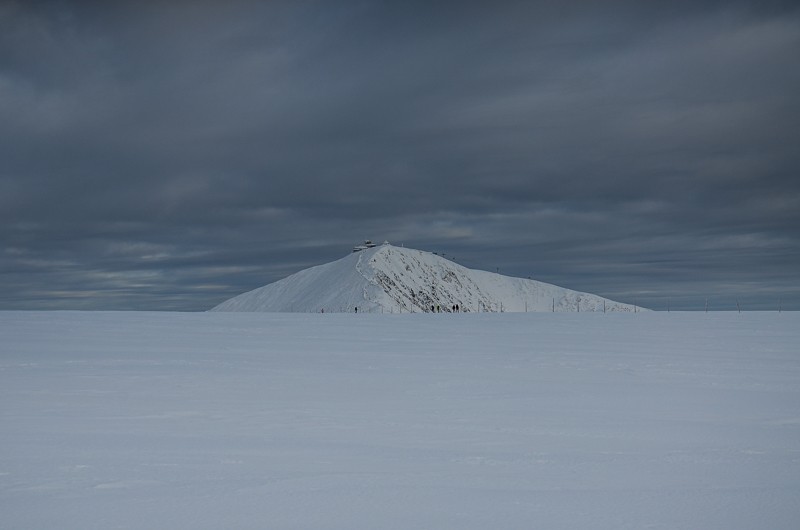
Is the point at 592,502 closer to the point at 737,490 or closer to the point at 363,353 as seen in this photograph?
the point at 737,490

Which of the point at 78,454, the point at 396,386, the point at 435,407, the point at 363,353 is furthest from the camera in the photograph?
the point at 363,353

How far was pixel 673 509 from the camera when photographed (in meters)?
6.23

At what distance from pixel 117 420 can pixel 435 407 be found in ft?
16.6

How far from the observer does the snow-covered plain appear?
6.19 m

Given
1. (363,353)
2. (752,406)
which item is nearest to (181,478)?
(752,406)

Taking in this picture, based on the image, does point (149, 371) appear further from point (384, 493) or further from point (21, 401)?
point (384, 493)

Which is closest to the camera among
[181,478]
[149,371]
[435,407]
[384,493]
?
[384,493]

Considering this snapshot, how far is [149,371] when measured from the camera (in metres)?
17.2

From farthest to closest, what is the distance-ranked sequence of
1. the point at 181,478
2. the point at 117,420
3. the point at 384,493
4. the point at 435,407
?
the point at 435,407 → the point at 117,420 → the point at 181,478 → the point at 384,493

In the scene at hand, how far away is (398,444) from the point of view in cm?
895

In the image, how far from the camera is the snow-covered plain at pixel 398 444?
619cm

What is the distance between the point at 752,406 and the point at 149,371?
13236mm

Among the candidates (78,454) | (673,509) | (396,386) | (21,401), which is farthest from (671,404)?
(21,401)

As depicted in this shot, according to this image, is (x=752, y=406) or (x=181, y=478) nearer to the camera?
(x=181, y=478)
